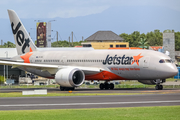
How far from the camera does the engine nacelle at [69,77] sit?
131 ft

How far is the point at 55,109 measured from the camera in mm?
22297

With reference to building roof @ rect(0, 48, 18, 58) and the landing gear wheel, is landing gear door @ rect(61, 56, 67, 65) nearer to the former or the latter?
the landing gear wheel

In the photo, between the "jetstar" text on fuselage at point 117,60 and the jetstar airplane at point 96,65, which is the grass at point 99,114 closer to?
the jetstar airplane at point 96,65

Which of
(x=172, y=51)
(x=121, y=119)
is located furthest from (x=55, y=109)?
(x=172, y=51)

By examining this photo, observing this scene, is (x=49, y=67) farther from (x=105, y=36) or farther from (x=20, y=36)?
(x=105, y=36)

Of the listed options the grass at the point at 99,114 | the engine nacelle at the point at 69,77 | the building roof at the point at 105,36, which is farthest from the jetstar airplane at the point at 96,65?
the building roof at the point at 105,36

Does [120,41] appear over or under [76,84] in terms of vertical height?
over

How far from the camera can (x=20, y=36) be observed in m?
49.2

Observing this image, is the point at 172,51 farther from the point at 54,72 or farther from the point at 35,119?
the point at 35,119

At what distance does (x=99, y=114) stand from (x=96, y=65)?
76.3 feet

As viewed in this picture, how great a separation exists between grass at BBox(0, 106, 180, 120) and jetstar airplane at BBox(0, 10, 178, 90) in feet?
57.9

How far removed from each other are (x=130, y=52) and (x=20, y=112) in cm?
2198

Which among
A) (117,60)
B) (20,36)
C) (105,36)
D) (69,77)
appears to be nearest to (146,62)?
(117,60)

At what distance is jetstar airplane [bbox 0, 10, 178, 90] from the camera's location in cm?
3903
